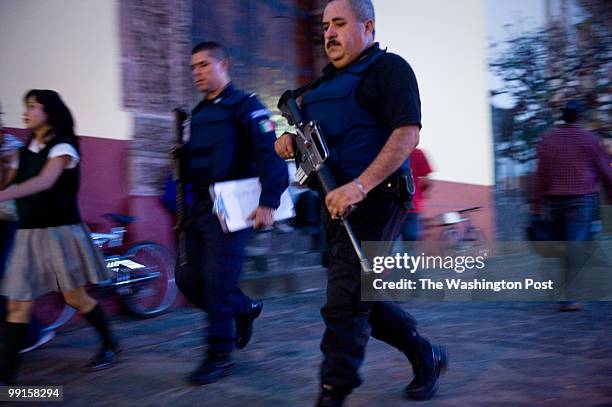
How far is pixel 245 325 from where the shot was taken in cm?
421

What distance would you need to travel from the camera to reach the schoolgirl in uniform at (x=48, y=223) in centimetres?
369

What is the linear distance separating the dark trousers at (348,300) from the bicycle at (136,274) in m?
2.92

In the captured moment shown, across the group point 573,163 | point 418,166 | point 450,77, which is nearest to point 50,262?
point 418,166

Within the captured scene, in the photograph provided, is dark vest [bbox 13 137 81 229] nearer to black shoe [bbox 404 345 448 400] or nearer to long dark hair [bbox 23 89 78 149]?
long dark hair [bbox 23 89 78 149]

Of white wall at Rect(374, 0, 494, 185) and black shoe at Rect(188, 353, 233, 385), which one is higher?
white wall at Rect(374, 0, 494, 185)

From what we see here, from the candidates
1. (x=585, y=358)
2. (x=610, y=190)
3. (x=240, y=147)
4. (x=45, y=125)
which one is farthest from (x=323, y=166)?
(x=610, y=190)

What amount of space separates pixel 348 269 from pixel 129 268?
10.5 feet

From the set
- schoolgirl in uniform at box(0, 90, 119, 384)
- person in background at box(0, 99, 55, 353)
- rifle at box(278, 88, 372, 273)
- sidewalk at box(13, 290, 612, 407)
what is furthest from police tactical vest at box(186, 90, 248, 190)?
person in background at box(0, 99, 55, 353)

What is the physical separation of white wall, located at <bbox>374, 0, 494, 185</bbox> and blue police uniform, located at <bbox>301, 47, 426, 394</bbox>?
6428 mm

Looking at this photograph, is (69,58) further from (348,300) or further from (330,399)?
(330,399)

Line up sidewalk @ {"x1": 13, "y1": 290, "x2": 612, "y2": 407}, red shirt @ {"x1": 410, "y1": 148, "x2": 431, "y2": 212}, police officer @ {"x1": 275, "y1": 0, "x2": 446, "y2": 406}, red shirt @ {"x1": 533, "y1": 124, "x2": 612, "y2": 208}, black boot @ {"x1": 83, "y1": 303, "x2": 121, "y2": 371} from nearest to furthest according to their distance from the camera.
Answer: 1. police officer @ {"x1": 275, "y1": 0, "x2": 446, "y2": 406}
2. sidewalk @ {"x1": 13, "y1": 290, "x2": 612, "y2": 407}
3. black boot @ {"x1": 83, "y1": 303, "x2": 121, "y2": 371}
4. red shirt @ {"x1": 533, "y1": 124, "x2": 612, "y2": 208}
5. red shirt @ {"x1": 410, "y1": 148, "x2": 431, "y2": 212}

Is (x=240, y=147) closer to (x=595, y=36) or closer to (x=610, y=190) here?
(x=610, y=190)

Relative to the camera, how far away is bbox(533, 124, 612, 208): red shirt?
5652 mm

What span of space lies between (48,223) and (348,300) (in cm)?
190
